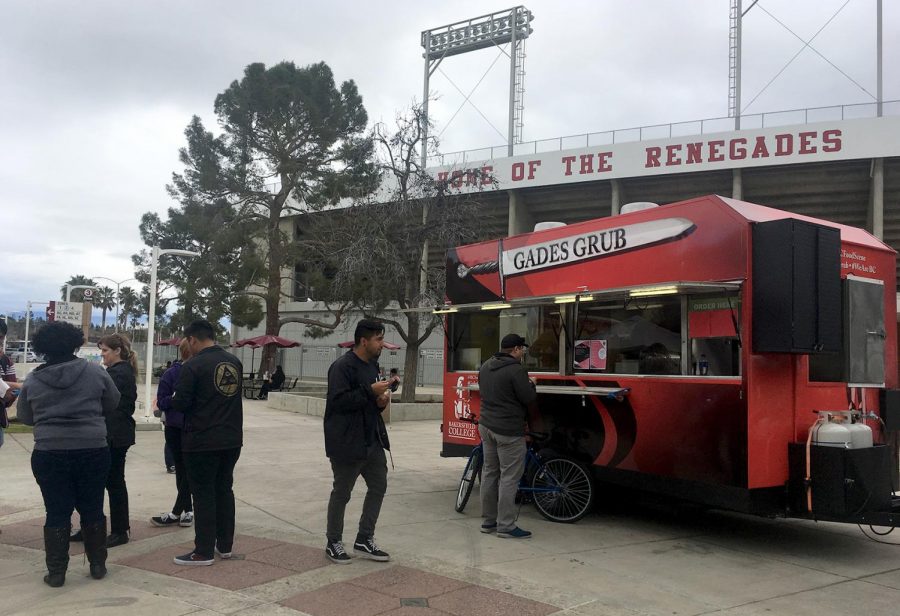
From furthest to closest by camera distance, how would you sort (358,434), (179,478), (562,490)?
(562,490), (179,478), (358,434)

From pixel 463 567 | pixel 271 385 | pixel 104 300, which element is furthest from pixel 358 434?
pixel 104 300

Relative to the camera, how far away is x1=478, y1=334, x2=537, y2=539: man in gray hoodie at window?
654 cm

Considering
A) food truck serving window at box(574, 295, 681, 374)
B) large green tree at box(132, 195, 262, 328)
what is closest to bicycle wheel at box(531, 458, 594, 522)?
food truck serving window at box(574, 295, 681, 374)

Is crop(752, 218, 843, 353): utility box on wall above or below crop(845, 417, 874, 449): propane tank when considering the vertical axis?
above

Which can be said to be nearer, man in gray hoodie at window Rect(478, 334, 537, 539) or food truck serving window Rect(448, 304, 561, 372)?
man in gray hoodie at window Rect(478, 334, 537, 539)

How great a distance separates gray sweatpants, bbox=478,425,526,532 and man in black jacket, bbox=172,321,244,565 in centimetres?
234

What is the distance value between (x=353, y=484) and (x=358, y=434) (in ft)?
1.38

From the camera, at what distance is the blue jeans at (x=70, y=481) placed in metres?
4.88

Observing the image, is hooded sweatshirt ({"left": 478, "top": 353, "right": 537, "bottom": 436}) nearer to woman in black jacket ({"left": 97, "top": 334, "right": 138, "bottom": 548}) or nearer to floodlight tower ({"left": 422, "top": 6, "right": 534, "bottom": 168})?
woman in black jacket ({"left": 97, "top": 334, "right": 138, "bottom": 548})

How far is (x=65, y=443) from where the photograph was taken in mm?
4898

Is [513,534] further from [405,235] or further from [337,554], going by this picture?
[405,235]

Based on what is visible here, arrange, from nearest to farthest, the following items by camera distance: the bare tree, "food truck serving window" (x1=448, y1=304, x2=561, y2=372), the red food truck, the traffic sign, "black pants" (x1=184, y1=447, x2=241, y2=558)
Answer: "black pants" (x1=184, y1=447, x2=241, y2=558) → the red food truck → "food truck serving window" (x1=448, y1=304, x2=561, y2=372) → the bare tree → the traffic sign

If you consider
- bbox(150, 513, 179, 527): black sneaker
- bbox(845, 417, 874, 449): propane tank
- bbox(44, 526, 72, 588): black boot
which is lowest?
bbox(150, 513, 179, 527): black sneaker

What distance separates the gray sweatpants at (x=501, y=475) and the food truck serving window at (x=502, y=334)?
1245 millimetres
